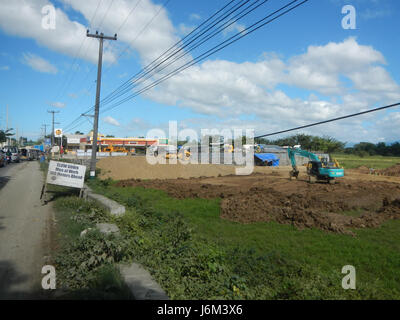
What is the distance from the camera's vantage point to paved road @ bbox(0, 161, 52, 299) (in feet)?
19.1

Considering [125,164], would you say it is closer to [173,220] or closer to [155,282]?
[173,220]

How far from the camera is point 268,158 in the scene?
164 ft

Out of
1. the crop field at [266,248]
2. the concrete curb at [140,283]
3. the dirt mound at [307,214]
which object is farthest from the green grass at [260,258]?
the dirt mound at [307,214]

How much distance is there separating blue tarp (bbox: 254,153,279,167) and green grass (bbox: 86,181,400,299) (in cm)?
3801

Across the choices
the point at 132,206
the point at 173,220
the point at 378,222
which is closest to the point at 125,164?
the point at 132,206

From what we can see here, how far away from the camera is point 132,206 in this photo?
1278 cm

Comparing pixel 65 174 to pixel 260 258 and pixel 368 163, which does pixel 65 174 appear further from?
pixel 368 163

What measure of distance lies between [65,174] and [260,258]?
10918 millimetres

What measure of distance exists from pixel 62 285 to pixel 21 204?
10.3m

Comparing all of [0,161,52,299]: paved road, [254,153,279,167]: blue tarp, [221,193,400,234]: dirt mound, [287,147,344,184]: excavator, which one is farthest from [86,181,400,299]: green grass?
[254,153,279,167]: blue tarp

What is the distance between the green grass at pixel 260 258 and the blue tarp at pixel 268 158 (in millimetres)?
38009

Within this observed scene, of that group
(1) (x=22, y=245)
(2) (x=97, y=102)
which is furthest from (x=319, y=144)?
(1) (x=22, y=245)

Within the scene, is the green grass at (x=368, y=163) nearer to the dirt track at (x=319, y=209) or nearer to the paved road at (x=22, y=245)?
the dirt track at (x=319, y=209)

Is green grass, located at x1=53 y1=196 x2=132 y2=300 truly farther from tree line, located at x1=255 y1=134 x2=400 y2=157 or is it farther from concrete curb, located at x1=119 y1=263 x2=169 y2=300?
tree line, located at x1=255 y1=134 x2=400 y2=157
